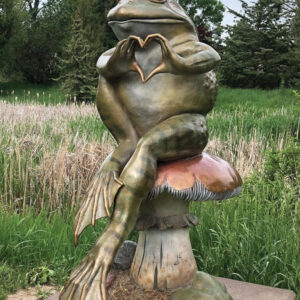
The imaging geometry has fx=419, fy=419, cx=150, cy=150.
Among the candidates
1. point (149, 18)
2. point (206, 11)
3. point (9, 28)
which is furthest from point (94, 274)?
point (206, 11)

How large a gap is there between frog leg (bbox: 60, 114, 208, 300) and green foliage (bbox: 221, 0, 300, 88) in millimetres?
13791

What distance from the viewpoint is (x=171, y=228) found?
141 cm

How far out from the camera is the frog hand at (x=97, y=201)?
1.26 metres

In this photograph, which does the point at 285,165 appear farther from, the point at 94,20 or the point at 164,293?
the point at 94,20

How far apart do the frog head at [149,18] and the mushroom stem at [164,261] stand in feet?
2.17

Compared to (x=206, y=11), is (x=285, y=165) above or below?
below

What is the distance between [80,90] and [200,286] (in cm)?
1437

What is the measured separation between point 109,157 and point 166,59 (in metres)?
0.38

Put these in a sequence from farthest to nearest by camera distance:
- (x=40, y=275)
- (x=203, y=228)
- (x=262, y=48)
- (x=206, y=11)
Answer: (x=206, y=11)
(x=262, y=48)
(x=203, y=228)
(x=40, y=275)

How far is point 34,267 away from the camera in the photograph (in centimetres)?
257

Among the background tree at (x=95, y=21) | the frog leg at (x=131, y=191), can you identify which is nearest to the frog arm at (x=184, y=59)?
the frog leg at (x=131, y=191)

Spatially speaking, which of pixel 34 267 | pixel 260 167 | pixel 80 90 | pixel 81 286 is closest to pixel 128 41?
pixel 81 286

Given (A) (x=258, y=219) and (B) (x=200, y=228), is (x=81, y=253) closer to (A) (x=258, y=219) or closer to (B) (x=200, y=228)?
(B) (x=200, y=228)

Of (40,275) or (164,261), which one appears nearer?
(164,261)
